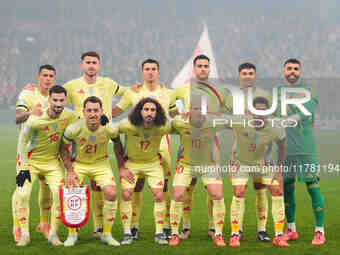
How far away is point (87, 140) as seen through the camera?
688 cm

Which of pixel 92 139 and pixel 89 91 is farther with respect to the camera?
pixel 89 91

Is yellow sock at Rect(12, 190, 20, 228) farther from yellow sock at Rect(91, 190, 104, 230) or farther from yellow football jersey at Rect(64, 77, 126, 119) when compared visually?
yellow football jersey at Rect(64, 77, 126, 119)

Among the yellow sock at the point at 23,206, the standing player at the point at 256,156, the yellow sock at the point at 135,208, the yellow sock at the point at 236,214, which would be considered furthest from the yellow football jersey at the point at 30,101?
the yellow sock at the point at 236,214

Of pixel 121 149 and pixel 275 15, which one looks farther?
pixel 275 15

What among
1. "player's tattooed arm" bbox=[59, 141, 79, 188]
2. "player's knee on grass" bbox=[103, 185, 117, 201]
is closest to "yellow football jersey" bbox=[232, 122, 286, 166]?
"player's knee on grass" bbox=[103, 185, 117, 201]

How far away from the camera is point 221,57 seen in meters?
94.1

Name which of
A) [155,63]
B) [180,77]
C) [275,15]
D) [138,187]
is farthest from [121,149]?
[275,15]

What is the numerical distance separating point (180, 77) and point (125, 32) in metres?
82.1

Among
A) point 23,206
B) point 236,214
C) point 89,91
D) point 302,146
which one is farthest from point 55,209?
point 302,146

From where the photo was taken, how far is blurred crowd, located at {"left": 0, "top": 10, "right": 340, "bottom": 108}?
83.4 meters

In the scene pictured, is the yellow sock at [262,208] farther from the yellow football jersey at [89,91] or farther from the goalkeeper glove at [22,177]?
the goalkeeper glove at [22,177]

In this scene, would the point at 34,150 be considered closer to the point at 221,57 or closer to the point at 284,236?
the point at 284,236

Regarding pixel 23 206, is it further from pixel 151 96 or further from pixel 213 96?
pixel 213 96

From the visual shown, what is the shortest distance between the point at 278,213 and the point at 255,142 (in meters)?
0.89
